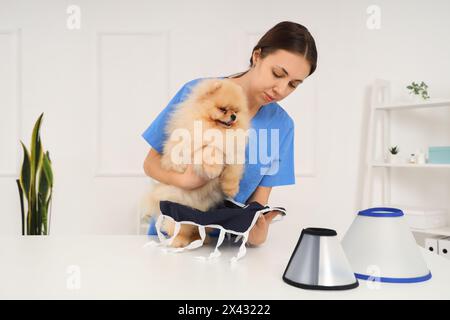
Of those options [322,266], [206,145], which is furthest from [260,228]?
[322,266]

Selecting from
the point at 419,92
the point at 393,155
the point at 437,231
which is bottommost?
the point at 437,231

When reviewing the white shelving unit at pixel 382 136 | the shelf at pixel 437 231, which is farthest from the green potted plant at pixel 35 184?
the shelf at pixel 437 231

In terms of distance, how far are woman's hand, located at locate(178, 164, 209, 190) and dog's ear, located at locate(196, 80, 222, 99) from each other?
19cm

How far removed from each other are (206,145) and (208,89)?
162 mm

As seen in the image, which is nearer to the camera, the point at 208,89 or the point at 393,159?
the point at 208,89

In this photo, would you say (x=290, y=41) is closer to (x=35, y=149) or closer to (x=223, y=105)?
(x=223, y=105)

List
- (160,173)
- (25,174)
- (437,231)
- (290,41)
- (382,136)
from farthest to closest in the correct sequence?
(382,136) → (25,174) → (437,231) → (290,41) → (160,173)

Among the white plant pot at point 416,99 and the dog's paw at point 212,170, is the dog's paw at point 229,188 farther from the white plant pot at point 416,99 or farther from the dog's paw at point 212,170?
the white plant pot at point 416,99

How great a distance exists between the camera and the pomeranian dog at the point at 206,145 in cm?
104

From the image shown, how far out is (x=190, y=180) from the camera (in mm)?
1088

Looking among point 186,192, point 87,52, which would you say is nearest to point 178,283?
point 186,192

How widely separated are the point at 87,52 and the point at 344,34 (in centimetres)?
168

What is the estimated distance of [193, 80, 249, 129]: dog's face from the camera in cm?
104
